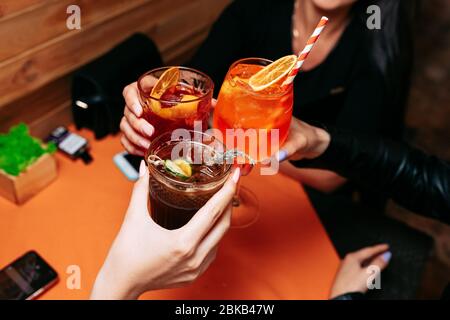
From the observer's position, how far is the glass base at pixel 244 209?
1449 millimetres

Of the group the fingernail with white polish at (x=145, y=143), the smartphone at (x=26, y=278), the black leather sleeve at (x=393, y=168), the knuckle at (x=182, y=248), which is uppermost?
the knuckle at (x=182, y=248)

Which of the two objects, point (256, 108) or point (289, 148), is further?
point (289, 148)

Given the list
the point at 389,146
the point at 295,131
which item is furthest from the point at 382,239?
the point at 295,131

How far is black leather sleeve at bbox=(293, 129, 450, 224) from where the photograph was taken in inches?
56.4

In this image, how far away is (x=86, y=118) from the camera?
1.66m

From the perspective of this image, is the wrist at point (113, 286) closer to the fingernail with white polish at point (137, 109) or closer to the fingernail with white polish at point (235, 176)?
the fingernail with white polish at point (235, 176)

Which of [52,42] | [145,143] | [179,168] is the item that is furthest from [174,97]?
[52,42]

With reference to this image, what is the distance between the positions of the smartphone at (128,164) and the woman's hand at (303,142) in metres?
0.52

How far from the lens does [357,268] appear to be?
135 cm

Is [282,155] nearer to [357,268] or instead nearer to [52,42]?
[357,268]

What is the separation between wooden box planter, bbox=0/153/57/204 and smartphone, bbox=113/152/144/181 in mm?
211

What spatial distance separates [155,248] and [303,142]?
0.60m

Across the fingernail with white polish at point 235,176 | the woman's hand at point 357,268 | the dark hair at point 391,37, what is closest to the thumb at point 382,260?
the woman's hand at point 357,268

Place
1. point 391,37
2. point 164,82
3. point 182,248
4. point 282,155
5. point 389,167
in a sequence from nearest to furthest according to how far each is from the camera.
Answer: point 182,248 → point 164,82 → point 282,155 → point 389,167 → point 391,37
